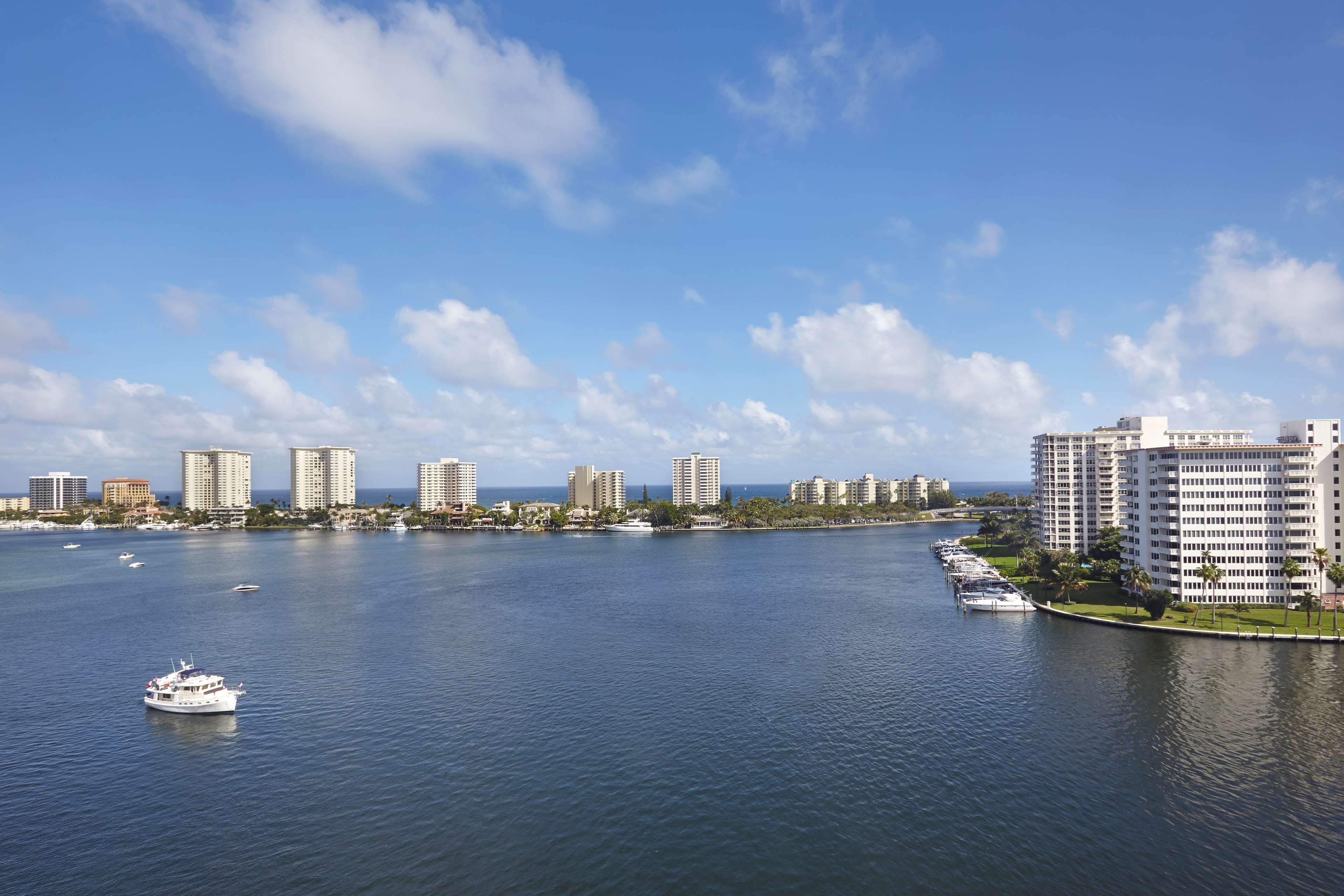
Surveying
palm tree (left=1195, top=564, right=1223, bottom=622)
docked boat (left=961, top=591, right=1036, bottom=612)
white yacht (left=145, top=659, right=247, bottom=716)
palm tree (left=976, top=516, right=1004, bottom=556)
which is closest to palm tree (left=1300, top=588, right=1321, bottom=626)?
palm tree (left=1195, top=564, right=1223, bottom=622)

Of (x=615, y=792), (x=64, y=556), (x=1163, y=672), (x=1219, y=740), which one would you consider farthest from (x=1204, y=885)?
(x=64, y=556)

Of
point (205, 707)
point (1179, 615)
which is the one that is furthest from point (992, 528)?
point (205, 707)

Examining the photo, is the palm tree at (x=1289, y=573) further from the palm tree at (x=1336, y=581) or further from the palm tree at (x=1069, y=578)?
the palm tree at (x=1069, y=578)

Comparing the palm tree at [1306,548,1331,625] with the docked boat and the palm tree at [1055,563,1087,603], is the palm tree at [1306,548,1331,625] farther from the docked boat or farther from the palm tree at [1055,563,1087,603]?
the docked boat

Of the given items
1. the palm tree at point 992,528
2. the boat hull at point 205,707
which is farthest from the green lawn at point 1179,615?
the boat hull at point 205,707

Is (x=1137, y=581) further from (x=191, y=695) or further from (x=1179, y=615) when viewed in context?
(x=191, y=695)

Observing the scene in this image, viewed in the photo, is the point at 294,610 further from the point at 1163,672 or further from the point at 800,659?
the point at 1163,672
